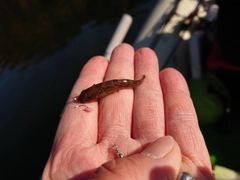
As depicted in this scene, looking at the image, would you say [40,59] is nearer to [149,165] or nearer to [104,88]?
[104,88]

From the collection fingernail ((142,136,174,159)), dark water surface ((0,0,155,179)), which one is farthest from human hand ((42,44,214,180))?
dark water surface ((0,0,155,179))

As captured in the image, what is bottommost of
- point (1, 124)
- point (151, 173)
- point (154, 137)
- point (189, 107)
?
point (1, 124)

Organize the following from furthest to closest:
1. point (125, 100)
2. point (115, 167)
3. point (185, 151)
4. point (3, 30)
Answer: point (3, 30), point (125, 100), point (185, 151), point (115, 167)

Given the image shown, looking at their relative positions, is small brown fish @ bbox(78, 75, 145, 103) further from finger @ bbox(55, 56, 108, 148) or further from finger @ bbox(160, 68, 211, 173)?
finger @ bbox(160, 68, 211, 173)

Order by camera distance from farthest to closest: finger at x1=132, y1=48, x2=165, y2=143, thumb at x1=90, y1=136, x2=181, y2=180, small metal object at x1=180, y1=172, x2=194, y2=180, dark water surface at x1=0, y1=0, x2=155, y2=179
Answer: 1. dark water surface at x1=0, y1=0, x2=155, y2=179
2. finger at x1=132, y1=48, x2=165, y2=143
3. small metal object at x1=180, y1=172, x2=194, y2=180
4. thumb at x1=90, y1=136, x2=181, y2=180

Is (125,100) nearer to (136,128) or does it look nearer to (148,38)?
(136,128)

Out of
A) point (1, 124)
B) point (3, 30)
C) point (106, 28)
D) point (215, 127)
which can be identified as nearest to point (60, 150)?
point (215, 127)

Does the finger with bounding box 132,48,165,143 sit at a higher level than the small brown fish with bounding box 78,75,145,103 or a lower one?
lower

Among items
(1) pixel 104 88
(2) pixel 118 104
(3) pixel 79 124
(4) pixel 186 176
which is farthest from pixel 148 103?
(4) pixel 186 176
